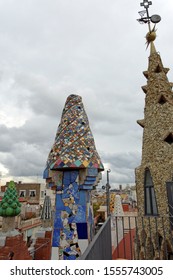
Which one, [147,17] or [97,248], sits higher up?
[147,17]

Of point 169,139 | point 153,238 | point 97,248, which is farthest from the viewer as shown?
point 169,139

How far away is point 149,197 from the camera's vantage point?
516 cm

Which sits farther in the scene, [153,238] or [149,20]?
[149,20]

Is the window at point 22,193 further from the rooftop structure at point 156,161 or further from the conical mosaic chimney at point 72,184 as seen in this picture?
the rooftop structure at point 156,161

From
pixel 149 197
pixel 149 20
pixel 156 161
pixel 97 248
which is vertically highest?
pixel 149 20

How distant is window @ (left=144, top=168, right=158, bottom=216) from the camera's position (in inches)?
197

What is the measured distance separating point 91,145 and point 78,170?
749 mm

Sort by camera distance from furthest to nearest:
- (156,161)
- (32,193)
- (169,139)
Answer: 1. (32,193)
2. (169,139)
3. (156,161)

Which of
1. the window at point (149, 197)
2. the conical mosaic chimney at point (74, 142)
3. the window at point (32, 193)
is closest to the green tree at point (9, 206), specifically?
the conical mosaic chimney at point (74, 142)

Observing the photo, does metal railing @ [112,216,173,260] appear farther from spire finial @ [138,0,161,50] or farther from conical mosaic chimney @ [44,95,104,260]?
spire finial @ [138,0,161,50]

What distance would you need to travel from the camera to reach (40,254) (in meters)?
7.23

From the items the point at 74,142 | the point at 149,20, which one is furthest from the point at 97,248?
the point at 149,20

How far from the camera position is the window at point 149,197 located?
16.5 feet

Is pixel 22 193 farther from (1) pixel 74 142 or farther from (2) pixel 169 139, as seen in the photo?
(2) pixel 169 139
